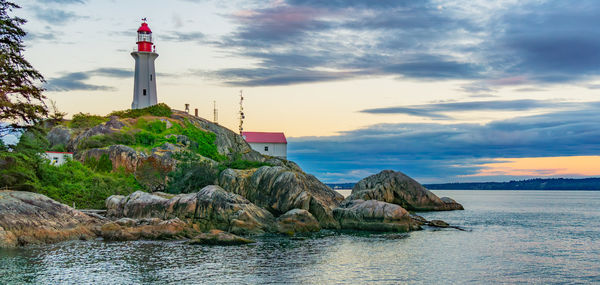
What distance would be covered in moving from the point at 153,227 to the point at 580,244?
3444 cm

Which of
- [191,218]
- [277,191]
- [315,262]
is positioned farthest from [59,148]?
[315,262]

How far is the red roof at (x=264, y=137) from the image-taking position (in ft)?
300

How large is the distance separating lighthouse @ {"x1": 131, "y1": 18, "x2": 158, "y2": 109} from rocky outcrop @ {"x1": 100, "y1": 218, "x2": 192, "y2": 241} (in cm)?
3829

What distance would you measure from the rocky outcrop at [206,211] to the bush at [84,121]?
86.7ft

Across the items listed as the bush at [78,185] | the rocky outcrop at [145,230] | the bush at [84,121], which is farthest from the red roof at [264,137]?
the rocky outcrop at [145,230]

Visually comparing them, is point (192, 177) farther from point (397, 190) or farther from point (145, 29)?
point (397, 190)

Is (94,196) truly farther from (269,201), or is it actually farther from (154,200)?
(269,201)

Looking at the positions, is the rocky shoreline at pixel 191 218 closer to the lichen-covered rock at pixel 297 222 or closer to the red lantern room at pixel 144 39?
the lichen-covered rock at pixel 297 222

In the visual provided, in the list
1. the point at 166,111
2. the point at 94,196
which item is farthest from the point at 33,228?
the point at 166,111

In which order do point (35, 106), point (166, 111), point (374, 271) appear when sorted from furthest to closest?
1. point (166, 111)
2. point (35, 106)
3. point (374, 271)

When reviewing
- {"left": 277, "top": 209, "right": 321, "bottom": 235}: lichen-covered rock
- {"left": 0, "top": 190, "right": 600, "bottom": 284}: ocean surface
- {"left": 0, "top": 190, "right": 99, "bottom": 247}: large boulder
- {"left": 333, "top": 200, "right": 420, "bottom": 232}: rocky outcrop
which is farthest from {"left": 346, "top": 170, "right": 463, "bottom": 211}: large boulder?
{"left": 0, "top": 190, "right": 99, "bottom": 247}: large boulder

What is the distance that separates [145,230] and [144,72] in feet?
137

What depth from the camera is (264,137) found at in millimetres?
92625

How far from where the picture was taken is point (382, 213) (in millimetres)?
46781
